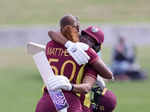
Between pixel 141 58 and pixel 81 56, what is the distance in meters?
18.2

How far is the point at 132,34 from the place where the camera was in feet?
90.2

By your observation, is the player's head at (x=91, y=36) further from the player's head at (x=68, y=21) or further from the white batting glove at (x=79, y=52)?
the white batting glove at (x=79, y=52)

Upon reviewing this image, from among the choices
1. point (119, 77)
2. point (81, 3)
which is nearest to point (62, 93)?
point (119, 77)

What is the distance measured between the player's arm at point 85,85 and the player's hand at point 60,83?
0.36 feet

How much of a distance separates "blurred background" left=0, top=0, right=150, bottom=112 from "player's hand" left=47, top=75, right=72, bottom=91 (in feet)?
25.0

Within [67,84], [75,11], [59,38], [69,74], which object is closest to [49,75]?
[69,74]

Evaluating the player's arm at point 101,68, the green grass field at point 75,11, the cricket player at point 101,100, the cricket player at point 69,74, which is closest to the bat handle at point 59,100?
the cricket player at point 69,74

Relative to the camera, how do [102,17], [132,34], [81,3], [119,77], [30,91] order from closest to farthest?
1. [30,91]
2. [119,77]
3. [132,34]
4. [102,17]
5. [81,3]

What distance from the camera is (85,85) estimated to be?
725cm

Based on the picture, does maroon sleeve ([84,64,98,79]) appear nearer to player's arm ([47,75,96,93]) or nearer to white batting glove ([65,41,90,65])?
player's arm ([47,75,96,93])

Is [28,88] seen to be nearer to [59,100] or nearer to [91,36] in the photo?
[91,36]

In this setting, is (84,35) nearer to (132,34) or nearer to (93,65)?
(93,65)

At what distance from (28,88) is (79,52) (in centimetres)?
1183

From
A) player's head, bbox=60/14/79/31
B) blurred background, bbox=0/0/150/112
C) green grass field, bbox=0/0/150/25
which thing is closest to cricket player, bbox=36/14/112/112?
player's head, bbox=60/14/79/31
